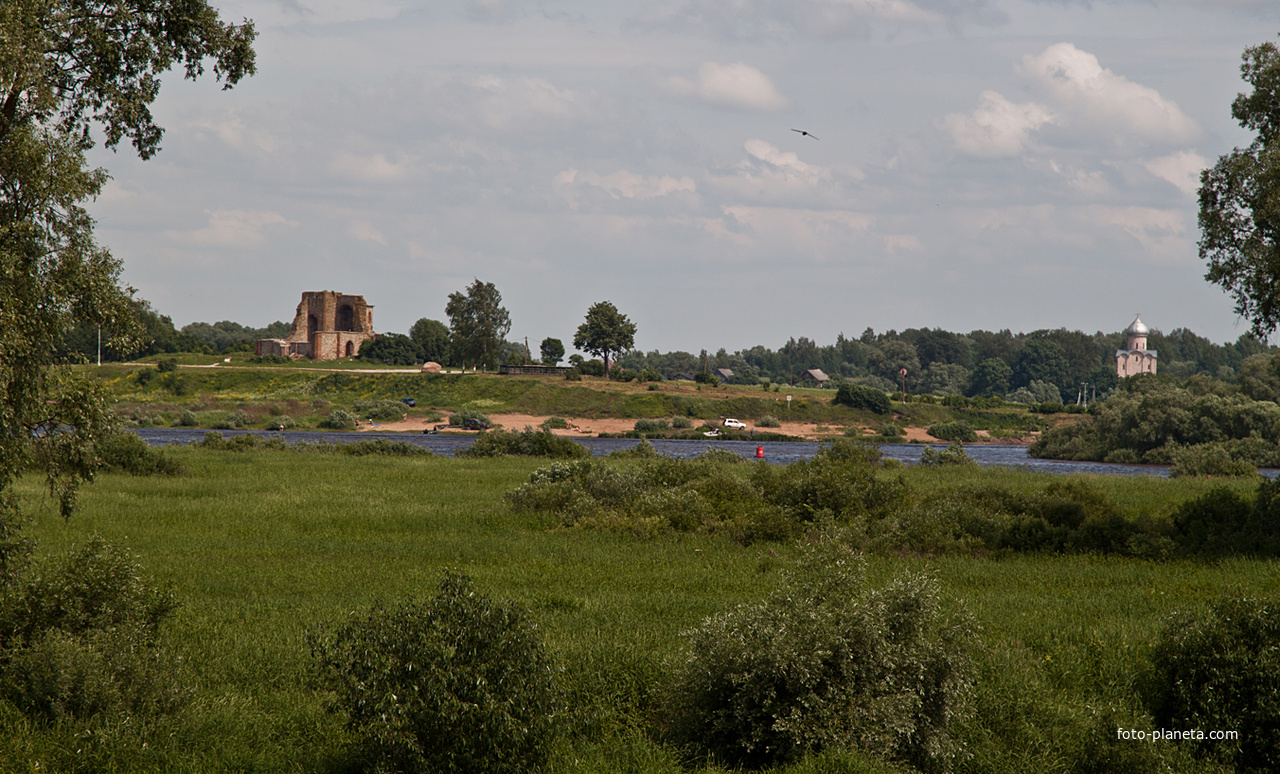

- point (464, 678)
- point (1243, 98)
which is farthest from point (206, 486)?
point (1243, 98)

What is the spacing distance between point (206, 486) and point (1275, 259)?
24.0 meters

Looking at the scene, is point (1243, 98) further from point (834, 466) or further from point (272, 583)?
point (272, 583)

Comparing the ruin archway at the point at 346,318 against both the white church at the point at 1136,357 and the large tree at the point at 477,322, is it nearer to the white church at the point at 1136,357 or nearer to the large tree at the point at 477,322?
the large tree at the point at 477,322

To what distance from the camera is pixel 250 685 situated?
8.95 meters

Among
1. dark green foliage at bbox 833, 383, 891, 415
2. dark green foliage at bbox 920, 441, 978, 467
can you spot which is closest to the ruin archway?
dark green foliage at bbox 833, 383, 891, 415

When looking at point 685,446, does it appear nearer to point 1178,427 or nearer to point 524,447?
point 524,447

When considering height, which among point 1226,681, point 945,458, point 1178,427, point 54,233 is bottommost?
point 945,458

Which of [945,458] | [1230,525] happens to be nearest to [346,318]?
[945,458]

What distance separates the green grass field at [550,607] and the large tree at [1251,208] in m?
5.04

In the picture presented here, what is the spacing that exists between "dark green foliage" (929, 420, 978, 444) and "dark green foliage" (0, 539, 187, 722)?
79.9 m

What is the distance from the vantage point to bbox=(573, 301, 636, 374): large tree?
10669 centimetres

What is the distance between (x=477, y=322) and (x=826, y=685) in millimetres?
101990

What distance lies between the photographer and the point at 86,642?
8125 millimetres

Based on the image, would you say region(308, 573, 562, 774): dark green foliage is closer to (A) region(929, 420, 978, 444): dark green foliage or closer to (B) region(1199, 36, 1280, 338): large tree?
(B) region(1199, 36, 1280, 338): large tree
